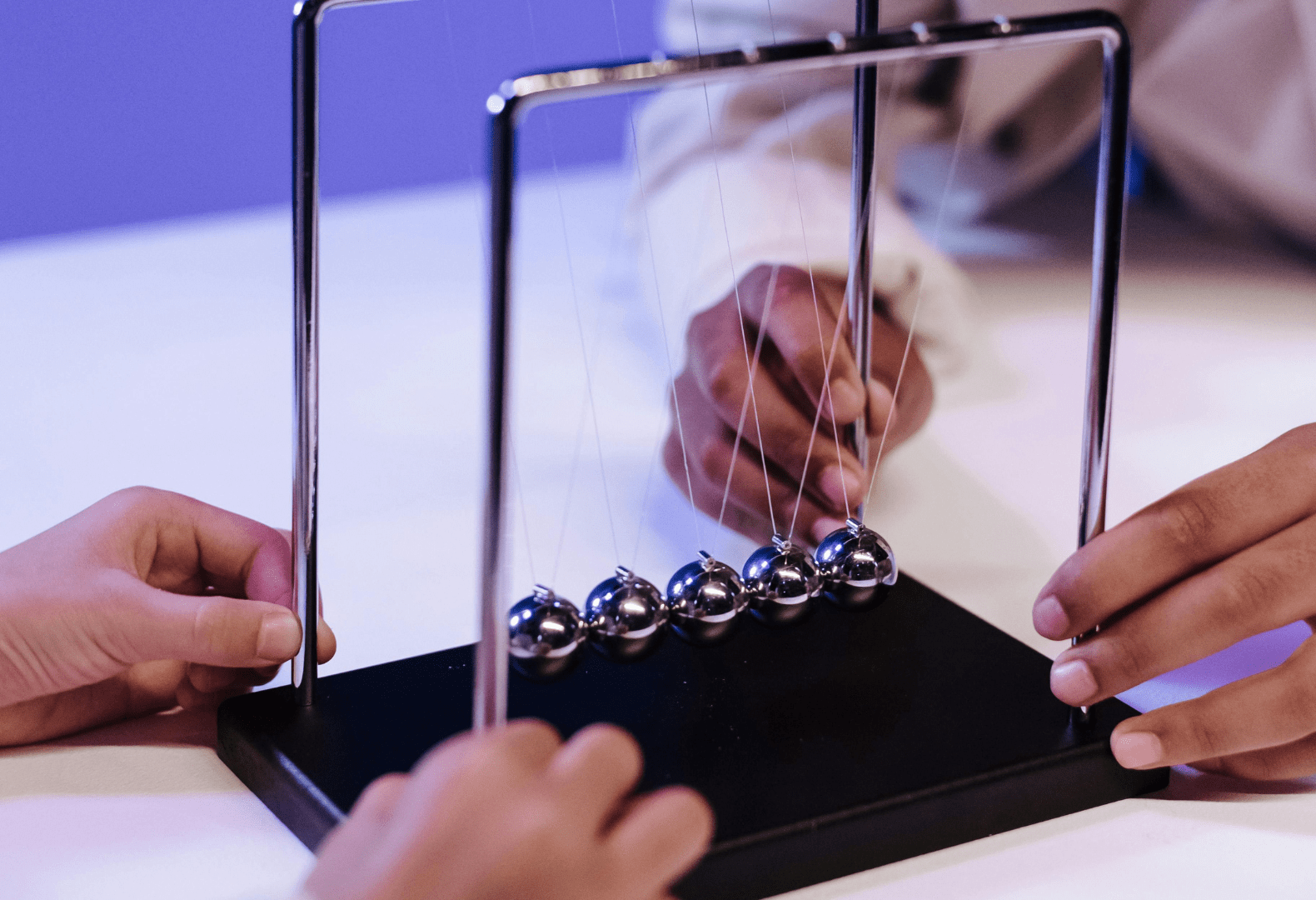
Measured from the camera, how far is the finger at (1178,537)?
1.51 feet

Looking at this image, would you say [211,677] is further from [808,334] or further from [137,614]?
[808,334]

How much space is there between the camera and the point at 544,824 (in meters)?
0.30

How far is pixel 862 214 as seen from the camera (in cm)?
58

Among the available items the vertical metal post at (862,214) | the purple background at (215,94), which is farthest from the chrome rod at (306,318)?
the purple background at (215,94)

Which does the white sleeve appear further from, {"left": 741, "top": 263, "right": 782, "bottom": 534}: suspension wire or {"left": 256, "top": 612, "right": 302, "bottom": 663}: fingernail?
{"left": 256, "top": 612, "right": 302, "bottom": 663}: fingernail

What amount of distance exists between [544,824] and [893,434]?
1.45 ft

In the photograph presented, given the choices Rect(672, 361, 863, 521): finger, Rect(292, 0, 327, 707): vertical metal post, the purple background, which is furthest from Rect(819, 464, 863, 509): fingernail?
the purple background

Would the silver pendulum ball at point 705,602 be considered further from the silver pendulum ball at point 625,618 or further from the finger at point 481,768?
the finger at point 481,768

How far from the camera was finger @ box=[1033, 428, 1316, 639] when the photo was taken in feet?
1.51

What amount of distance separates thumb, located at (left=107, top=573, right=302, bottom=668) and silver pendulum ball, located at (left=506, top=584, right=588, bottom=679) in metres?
0.09

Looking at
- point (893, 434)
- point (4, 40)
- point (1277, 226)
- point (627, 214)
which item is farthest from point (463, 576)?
point (4, 40)

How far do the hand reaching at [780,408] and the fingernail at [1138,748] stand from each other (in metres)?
0.15

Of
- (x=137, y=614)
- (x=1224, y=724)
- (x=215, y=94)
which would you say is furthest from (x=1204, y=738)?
(x=215, y=94)

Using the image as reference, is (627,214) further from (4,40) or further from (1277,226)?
(4,40)
